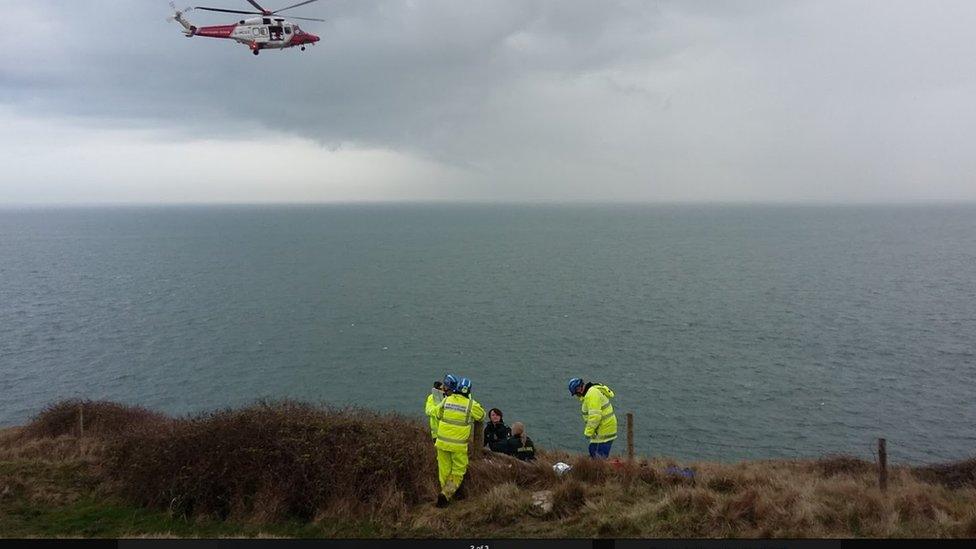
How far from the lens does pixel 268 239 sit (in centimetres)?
16162

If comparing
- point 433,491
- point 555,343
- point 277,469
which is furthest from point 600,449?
point 555,343

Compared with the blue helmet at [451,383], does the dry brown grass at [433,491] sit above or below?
below

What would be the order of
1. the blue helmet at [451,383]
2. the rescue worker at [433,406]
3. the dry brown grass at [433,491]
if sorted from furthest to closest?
the rescue worker at [433,406] < the blue helmet at [451,383] < the dry brown grass at [433,491]

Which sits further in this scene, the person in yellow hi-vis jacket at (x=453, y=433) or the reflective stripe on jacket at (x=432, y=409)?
the reflective stripe on jacket at (x=432, y=409)

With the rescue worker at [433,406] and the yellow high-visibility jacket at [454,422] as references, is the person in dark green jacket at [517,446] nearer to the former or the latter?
the rescue worker at [433,406]

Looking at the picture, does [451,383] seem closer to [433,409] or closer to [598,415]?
[433,409]

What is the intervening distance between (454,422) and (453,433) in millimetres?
204

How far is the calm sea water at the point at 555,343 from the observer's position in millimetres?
35094

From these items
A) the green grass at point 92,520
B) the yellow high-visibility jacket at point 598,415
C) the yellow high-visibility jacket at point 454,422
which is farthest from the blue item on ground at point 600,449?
the green grass at point 92,520

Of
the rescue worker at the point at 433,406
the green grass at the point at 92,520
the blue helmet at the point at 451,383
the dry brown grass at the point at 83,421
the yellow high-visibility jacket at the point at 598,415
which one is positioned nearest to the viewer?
the green grass at the point at 92,520

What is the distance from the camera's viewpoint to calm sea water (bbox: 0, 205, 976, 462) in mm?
35094

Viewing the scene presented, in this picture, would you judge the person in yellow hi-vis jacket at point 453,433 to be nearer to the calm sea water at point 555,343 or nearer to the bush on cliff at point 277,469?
the bush on cliff at point 277,469

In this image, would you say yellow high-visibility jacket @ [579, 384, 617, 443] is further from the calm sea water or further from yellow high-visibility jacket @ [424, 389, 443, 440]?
the calm sea water

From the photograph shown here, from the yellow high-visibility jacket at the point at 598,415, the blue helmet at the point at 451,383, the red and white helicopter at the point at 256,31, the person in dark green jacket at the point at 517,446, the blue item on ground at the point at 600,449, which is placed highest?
the red and white helicopter at the point at 256,31
